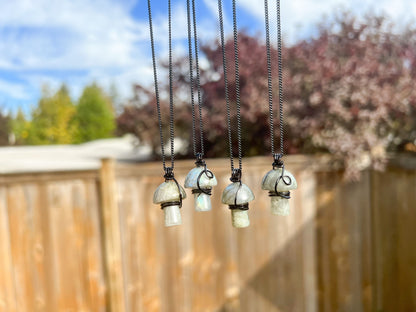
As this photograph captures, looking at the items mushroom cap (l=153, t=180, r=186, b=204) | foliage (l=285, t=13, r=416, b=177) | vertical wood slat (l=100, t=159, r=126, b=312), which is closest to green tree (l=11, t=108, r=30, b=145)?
vertical wood slat (l=100, t=159, r=126, b=312)

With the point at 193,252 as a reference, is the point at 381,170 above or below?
above

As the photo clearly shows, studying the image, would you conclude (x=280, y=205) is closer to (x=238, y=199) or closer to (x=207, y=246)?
(x=238, y=199)

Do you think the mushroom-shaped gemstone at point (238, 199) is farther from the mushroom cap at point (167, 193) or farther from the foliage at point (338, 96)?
the foliage at point (338, 96)

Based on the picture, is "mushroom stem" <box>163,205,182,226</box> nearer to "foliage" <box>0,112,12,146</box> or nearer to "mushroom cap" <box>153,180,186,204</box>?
"mushroom cap" <box>153,180,186,204</box>

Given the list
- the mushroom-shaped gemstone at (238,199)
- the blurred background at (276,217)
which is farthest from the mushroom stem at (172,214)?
the blurred background at (276,217)

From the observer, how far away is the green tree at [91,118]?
11.8 m

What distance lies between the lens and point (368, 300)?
2.35m

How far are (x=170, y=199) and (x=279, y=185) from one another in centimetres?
31

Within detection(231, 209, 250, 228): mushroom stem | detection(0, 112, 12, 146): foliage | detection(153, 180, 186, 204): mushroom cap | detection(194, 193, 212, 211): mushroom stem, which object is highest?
detection(0, 112, 12, 146): foliage

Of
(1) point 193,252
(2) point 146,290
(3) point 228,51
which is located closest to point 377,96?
(3) point 228,51

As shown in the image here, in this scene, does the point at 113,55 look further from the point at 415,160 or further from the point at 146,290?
the point at 415,160

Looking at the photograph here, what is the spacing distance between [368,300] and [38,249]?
241 centimetres

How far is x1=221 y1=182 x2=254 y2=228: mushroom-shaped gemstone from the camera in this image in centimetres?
86

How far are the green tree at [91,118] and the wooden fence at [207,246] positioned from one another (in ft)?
32.8
